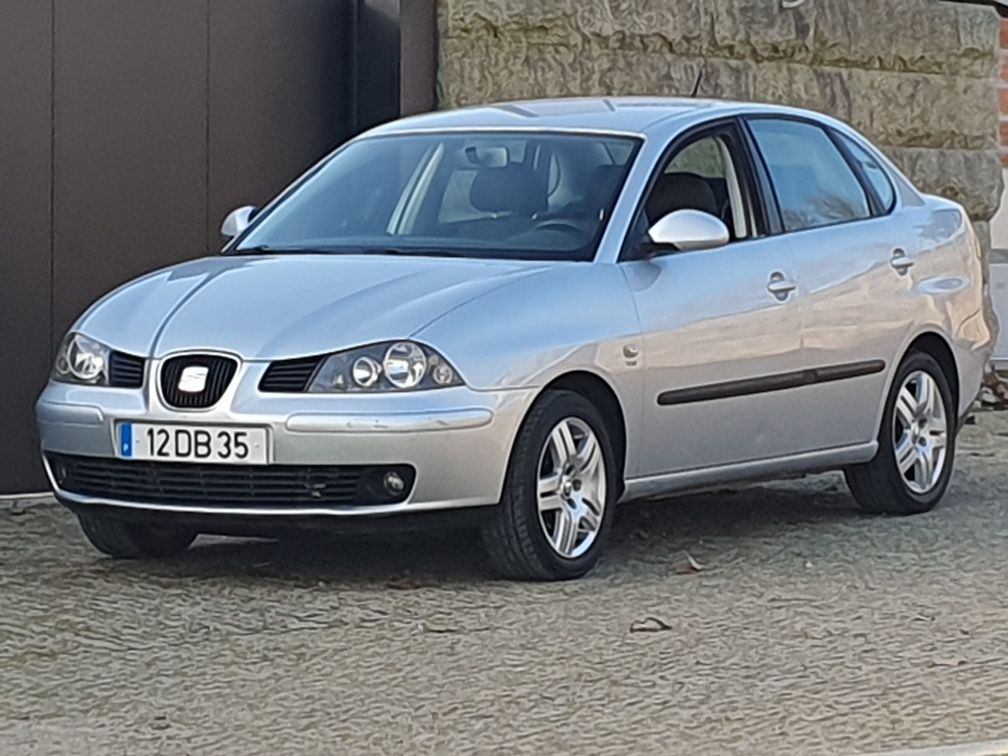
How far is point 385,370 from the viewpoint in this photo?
7.38 metres

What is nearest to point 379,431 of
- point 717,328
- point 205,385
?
point 205,385

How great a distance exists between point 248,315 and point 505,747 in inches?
94.6

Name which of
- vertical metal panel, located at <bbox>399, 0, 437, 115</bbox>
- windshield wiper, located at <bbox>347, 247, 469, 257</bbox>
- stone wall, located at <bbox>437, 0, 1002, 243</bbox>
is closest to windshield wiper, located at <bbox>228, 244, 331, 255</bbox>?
windshield wiper, located at <bbox>347, 247, 469, 257</bbox>

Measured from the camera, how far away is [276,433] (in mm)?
7348

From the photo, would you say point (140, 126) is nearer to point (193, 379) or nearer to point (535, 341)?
point (193, 379)

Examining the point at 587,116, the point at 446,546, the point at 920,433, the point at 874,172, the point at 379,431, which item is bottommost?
the point at 446,546

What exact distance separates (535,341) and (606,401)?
48 centimetres

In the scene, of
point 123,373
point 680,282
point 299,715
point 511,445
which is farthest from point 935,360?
point 299,715

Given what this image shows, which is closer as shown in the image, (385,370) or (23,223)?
(385,370)

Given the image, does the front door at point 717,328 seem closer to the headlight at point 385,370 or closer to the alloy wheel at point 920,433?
the alloy wheel at point 920,433

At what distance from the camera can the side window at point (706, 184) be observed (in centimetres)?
859

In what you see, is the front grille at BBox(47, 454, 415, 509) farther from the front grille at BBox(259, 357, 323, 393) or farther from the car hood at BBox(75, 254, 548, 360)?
the car hood at BBox(75, 254, 548, 360)

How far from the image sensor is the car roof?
8.71 m

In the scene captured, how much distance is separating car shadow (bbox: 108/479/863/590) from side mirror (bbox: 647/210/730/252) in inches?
42.6
